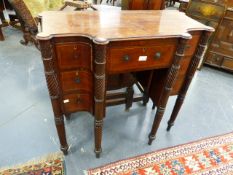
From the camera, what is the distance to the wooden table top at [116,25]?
0.90 meters

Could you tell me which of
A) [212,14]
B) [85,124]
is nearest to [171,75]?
[85,124]

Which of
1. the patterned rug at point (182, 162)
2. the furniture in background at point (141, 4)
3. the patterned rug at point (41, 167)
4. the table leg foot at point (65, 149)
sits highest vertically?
the furniture in background at point (141, 4)

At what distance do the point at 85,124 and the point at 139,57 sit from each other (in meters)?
0.94

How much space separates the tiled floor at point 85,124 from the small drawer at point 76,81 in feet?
2.01

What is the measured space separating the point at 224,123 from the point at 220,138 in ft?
0.76

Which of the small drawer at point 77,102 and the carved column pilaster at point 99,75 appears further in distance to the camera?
the small drawer at point 77,102

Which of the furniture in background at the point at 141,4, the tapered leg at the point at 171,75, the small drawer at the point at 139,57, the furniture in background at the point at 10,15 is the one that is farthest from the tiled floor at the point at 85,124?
the furniture in background at the point at 10,15

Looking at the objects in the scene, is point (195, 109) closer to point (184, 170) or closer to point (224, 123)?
point (224, 123)

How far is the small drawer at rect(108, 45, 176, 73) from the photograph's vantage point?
3.16ft

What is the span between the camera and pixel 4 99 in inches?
72.6

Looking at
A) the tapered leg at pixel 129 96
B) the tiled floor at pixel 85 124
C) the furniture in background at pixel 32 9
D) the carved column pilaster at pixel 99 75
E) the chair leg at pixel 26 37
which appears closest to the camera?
the carved column pilaster at pixel 99 75

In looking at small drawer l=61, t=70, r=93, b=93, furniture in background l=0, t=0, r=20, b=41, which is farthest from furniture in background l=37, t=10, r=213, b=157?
furniture in background l=0, t=0, r=20, b=41

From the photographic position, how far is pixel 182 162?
56.9 inches

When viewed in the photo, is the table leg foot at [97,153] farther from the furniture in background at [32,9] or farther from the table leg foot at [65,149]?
the furniture in background at [32,9]
